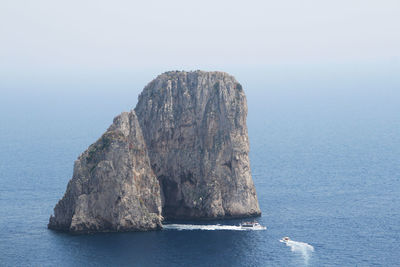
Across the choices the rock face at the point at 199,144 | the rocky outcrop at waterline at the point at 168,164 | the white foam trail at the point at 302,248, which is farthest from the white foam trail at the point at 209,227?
the white foam trail at the point at 302,248

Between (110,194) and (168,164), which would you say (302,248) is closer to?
(110,194)

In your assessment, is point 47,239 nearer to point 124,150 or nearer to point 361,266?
point 124,150

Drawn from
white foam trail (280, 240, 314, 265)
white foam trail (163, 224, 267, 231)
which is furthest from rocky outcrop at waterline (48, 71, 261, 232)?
white foam trail (280, 240, 314, 265)

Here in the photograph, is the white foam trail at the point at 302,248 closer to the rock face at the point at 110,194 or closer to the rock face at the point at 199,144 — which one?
the rock face at the point at 199,144

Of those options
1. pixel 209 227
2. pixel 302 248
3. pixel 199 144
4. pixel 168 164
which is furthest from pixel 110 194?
pixel 302 248

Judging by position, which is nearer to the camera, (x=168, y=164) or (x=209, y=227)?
(x=209, y=227)

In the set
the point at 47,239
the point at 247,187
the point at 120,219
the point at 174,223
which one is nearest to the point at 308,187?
the point at 247,187
